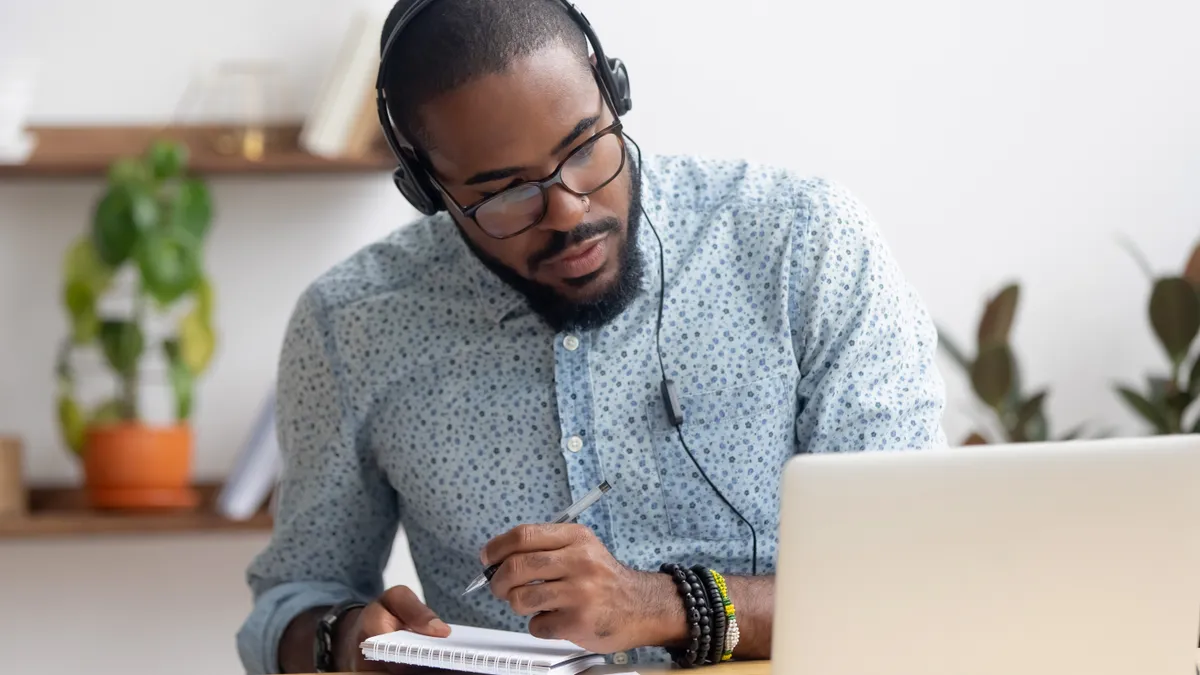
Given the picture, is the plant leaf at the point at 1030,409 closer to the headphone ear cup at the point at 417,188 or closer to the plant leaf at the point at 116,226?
the headphone ear cup at the point at 417,188

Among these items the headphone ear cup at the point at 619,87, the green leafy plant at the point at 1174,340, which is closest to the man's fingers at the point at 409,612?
the headphone ear cup at the point at 619,87

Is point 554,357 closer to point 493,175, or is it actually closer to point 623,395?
point 623,395

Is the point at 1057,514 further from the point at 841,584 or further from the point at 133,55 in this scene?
the point at 133,55

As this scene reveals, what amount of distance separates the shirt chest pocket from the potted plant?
1161 millimetres

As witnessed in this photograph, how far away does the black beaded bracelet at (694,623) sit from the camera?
1.22 metres

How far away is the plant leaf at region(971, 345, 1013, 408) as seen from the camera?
227 cm

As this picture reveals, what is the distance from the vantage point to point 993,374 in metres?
2.28

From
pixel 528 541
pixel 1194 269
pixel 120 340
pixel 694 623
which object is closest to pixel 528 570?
pixel 528 541

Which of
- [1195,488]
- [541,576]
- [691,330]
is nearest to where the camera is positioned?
[1195,488]

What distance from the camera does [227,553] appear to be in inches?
100

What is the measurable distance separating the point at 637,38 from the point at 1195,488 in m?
1.82

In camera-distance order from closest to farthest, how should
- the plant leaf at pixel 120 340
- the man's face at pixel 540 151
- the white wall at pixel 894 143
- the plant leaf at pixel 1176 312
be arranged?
the man's face at pixel 540 151, the plant leaf at pixel 1176 312, the plant leaf at pixel 120 340, the white wall at pixel 894 143

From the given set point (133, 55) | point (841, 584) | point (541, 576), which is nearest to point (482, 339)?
point (541, 576)

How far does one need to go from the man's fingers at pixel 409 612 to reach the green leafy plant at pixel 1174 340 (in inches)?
58.2
